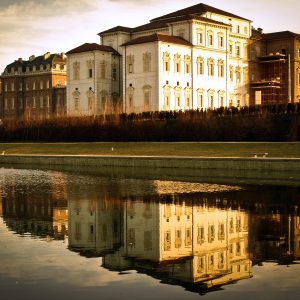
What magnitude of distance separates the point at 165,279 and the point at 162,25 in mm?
72443

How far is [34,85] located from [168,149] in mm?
81682

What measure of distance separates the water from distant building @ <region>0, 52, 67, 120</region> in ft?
320

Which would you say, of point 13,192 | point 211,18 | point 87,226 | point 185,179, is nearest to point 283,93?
point 211,18

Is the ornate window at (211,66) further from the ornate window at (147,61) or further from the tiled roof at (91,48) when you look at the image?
the tiled roof at (91,48)

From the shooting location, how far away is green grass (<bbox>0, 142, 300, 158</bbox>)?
151 ft

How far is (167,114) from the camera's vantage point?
66062 mm

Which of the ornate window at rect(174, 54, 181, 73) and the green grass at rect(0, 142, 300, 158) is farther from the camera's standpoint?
the ornate window at rect(174, 54, 181, 73)

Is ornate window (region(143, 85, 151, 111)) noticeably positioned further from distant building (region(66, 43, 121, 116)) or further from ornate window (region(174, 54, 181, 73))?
distant building (region(66, 43, 121, 116))

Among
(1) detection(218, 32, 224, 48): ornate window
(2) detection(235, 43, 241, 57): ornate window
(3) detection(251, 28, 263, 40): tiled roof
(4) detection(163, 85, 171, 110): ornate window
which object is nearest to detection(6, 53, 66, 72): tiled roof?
(3) detection(251, 28, 263, 40): tiled roof

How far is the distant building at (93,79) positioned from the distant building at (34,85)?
3619cm

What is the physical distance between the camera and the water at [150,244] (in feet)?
40.0

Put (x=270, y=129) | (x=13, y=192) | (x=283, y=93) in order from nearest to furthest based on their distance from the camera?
(x=13, y=192)
(x=270, y=129)
(x=283, y=93)

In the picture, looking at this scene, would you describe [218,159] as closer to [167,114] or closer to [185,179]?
[185,179]

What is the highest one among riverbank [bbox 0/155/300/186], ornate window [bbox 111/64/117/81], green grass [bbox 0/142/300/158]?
ornate window [bbox 111/64/117/81]
